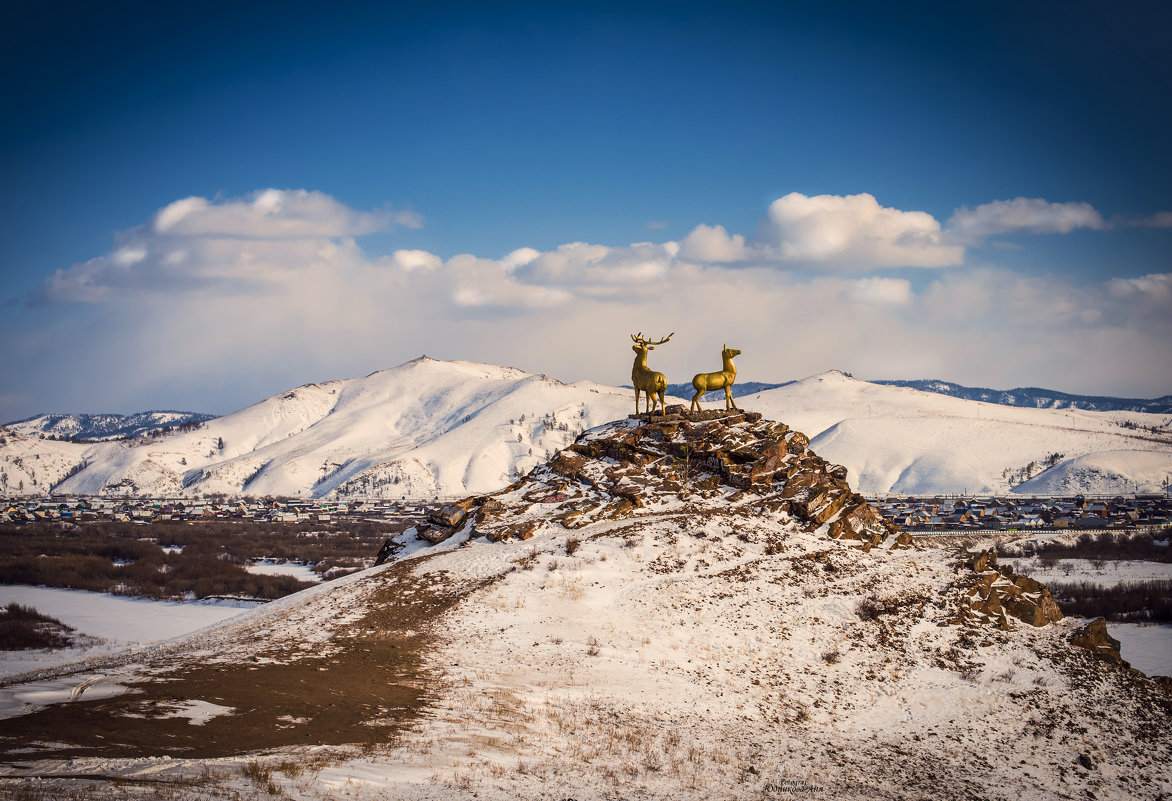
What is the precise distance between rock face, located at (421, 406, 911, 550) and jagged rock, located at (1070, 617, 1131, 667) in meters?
7.17

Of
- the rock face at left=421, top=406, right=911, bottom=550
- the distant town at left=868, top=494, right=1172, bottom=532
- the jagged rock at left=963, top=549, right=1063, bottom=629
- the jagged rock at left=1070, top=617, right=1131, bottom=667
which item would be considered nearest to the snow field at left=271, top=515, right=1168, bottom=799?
the jagged rock at left=1070, top=617, right=1131, bottom=667

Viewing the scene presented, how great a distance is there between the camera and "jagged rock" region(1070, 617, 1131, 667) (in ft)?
83.3

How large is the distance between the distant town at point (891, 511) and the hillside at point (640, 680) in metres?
63.0

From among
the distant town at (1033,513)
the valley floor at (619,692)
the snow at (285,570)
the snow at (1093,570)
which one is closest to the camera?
the valley floor at (619,692)

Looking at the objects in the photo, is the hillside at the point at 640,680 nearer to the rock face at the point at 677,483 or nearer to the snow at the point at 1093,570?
the rock face at the point at 677,483

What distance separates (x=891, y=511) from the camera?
124m

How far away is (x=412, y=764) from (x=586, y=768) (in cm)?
360

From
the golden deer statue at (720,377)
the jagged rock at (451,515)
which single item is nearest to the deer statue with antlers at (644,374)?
the golden deer statue at (720,377)

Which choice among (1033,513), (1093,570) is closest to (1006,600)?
(1093,570)

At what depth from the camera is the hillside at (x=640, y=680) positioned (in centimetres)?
1532

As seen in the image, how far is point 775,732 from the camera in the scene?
1945 cm

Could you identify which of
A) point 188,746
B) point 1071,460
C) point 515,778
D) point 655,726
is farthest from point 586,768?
point 1071,460

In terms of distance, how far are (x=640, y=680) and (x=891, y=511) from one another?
373 feet

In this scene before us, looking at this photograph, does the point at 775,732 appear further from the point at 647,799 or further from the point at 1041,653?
the point at 1041,653
